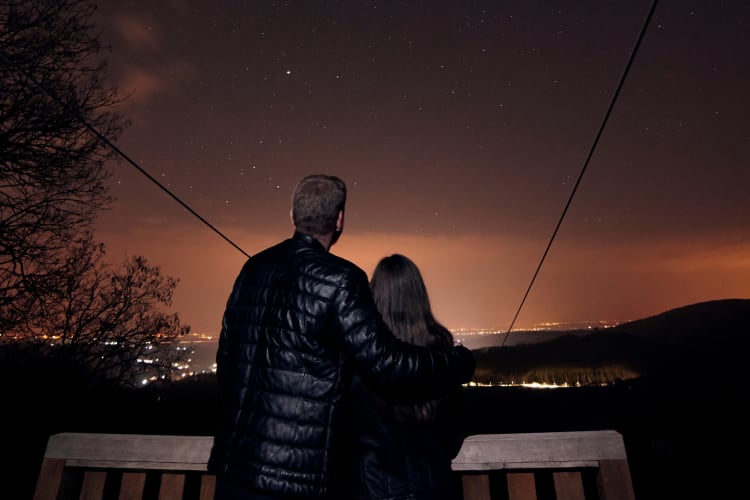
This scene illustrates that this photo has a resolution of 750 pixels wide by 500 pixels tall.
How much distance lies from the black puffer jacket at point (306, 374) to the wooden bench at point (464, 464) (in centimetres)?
40

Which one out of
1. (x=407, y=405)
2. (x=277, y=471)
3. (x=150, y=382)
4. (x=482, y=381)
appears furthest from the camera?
(x=482, y=381)

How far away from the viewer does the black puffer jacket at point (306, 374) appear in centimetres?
106

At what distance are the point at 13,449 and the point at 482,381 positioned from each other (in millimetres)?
13634

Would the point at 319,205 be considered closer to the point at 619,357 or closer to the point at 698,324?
the point at 619,357

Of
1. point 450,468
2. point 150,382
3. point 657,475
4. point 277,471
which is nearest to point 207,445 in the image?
point 277,471

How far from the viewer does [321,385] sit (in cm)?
109

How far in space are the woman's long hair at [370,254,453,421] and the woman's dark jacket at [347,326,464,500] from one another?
24cm

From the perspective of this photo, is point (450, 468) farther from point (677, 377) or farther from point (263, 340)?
point (677, 377)

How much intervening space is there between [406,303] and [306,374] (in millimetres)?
571

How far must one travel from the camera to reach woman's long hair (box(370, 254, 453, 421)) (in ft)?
4.91

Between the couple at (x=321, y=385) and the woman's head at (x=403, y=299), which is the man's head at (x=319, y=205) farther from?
the woman's head at (x=403, y=299)

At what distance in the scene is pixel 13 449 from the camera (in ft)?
15.2

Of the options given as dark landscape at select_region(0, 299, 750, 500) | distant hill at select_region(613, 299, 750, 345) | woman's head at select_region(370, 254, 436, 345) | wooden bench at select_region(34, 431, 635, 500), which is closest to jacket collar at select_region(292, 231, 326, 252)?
woman's head at select_region(370, 254, 436, 345)

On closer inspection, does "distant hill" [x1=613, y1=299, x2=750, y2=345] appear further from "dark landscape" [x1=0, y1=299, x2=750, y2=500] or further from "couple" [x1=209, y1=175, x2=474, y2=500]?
"couple" [x1=209, y1=175, x2=474, y2=500]
